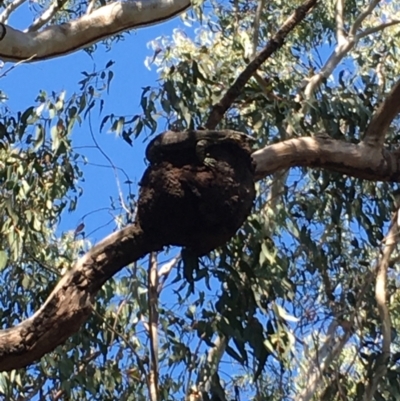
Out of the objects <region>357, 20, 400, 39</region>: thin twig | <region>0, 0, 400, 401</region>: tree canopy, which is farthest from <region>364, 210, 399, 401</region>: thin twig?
<region>357, 20, 400, 39</region>: thin twig

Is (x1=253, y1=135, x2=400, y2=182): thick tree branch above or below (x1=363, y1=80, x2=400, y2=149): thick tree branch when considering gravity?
below

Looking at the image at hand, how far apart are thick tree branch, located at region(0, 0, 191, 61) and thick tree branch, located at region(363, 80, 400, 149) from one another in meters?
1.74

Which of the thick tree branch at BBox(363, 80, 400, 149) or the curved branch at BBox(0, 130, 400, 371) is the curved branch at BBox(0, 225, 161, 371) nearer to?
the curved branch at BBox(0, 130, 400, 371)

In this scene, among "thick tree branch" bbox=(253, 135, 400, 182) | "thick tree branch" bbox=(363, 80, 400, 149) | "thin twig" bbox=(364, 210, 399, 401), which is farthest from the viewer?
"thin twig" bbox=(364, 210, 399, 401)

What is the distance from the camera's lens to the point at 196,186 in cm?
221

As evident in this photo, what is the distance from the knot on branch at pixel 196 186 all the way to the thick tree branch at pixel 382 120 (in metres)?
0.44

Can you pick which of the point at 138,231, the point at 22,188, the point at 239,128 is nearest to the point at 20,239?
the point at 22,188

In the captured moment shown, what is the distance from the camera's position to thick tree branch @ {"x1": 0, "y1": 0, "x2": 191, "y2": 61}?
3920mm

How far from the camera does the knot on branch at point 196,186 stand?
222 cm

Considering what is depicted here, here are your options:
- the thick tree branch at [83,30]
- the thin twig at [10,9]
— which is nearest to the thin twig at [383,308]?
the thick tree branch at [83,30]

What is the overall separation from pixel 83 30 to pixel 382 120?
6.37 ft

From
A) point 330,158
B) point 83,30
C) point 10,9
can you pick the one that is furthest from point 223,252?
point 10,9

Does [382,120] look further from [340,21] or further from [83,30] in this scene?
[340,21]

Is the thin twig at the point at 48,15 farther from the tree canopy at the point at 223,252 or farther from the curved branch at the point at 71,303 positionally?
the curved branch at the point at 71,303
